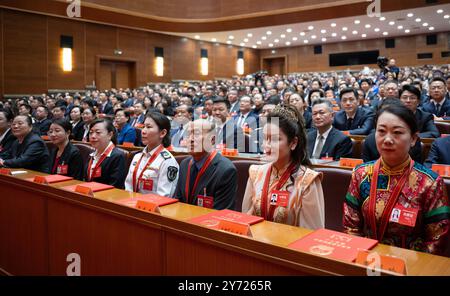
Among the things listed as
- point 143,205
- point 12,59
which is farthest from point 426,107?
point 12,59

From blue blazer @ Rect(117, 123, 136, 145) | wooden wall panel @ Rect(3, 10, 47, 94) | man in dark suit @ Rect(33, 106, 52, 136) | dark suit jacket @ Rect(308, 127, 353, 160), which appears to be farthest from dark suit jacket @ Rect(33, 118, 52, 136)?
wooden wall panel @ Rect(3, 10, 47, 94)

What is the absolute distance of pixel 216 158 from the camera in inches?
88.6

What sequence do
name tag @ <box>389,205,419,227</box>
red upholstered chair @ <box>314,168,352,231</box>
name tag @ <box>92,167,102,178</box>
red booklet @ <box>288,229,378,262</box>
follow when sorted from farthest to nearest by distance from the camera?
name tag @ <box>92,167,102,178</box>, red upholstered chair @ <box>314,168,352,231</box>, name tag @ <box>389,205,419,227</box>, red booklet @ <box>288,229,378,262</box>

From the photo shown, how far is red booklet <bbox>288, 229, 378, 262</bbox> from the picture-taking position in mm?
1128

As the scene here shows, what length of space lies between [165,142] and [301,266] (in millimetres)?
1839

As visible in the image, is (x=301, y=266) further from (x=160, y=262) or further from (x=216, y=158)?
(x=216, y=158)

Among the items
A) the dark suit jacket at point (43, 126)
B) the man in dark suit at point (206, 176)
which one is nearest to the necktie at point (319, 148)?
the man in dark suit at point (206, 176)

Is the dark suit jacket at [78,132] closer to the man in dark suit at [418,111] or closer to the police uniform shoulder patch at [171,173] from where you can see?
the police uniform shoulder patch at [171,173]

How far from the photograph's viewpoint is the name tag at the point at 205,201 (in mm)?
2162

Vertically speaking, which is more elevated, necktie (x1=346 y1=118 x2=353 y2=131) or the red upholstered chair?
necktie (x1=346 y1=118 x2=353 y2=131)

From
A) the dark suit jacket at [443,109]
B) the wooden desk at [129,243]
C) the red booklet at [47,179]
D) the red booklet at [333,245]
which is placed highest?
the dark suit jacket at [443,109]

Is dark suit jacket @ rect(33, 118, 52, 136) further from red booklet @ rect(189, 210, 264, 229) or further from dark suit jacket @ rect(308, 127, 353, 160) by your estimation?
red booklet @ rect(189, 210, 264, 229)

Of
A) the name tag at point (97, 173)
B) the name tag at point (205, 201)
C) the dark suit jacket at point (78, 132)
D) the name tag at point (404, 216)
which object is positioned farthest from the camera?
the dark suit jacket at point (78, 132)

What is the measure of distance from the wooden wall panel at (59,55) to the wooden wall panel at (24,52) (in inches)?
8.5
